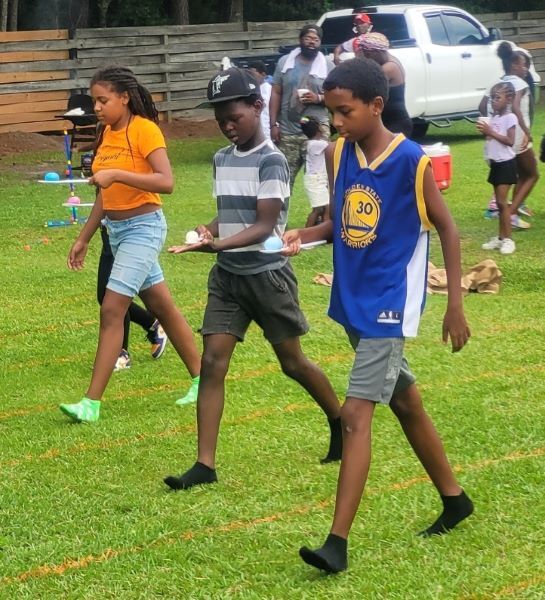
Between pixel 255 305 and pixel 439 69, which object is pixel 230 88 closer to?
pixel 255 305

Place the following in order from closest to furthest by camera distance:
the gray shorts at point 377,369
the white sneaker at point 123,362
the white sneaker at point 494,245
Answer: the gray shorts at point 377,369 → the white sneaker at point 123,362 → the white sneaker at point 494,245

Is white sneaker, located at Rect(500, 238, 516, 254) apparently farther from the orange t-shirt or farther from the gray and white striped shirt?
the gray and white striped shirt

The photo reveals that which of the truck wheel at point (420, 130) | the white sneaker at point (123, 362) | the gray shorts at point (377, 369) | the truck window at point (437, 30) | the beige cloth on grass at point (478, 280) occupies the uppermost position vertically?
the gray shorts at point (377, 369)

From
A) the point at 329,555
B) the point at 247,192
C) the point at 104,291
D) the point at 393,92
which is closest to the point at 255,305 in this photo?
the point at 247,192

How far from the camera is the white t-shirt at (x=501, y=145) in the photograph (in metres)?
11.4

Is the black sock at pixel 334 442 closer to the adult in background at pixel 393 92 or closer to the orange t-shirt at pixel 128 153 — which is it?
the orange t-shirt at pixel 128 153

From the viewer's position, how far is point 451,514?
454cm

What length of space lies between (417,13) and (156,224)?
14.5 meters

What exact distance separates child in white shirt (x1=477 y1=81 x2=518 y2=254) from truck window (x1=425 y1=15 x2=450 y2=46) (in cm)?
885

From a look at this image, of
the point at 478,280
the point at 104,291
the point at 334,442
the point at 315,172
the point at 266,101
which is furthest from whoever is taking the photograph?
the point at 266,101

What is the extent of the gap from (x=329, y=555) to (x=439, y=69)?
16.7 meters

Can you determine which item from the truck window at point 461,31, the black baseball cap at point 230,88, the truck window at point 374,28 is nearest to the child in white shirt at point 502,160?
the black baseball cap at point 230,88

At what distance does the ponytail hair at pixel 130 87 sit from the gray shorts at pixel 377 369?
254 cm

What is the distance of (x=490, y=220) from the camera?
13102 mm
